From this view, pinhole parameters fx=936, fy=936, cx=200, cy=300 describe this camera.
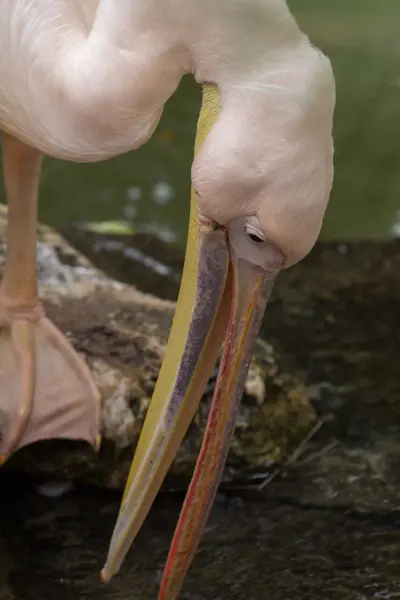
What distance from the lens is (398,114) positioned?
513cm

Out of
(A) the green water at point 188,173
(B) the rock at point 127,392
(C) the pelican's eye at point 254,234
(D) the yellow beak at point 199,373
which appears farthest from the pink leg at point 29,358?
(A) the green water at point 188,173

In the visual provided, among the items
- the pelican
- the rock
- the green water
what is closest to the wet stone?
the rock

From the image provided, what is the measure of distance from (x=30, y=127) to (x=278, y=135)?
1.63ft

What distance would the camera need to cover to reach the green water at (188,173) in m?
4.06

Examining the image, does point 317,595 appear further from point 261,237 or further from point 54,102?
point 54,102

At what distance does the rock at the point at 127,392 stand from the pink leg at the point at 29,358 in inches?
1.6

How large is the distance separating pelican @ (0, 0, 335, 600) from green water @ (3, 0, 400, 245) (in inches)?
90.2

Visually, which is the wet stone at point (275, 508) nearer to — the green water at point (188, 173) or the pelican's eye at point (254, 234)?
the pelican's eye at point (254, 234)

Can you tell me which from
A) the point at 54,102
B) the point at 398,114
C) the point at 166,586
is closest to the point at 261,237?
the point at 54,102

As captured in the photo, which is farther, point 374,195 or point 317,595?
point 374,195

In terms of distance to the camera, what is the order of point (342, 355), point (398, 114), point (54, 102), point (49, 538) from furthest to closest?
point (398, 114) < point (342, 355) < point (49, 538) < point (54, 102)

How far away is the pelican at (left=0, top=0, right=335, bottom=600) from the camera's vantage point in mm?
1069

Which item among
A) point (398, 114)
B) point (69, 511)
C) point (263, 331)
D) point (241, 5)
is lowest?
point (398, 114)

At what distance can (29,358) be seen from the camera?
71.3 inches
